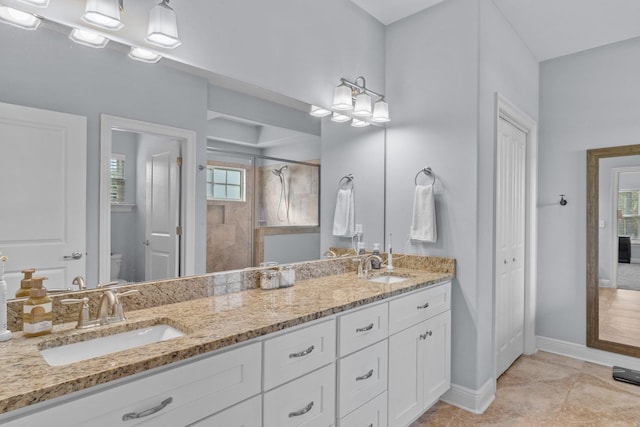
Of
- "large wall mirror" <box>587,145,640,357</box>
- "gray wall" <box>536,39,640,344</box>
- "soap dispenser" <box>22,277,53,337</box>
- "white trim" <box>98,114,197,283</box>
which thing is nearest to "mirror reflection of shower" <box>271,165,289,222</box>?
"white trim" <box>98,114,197,283</box>

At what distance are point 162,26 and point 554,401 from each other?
3.16 meters

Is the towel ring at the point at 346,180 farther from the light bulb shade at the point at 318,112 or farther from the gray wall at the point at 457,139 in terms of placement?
the light bulb shade at the point at 318,112

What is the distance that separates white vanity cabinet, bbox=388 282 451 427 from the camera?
6.32ft

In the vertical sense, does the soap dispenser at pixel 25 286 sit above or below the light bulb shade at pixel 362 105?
below

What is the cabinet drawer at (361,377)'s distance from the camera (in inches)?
63.2

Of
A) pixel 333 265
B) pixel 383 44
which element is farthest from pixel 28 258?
pixel 383 44

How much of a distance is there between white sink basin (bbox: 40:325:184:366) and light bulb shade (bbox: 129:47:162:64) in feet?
3.53

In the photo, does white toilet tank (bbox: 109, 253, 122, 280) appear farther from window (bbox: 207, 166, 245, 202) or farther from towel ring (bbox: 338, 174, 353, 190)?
towel ring (bbox: 338, 174, 353, 190)

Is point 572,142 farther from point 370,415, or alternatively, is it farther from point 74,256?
point 74,256

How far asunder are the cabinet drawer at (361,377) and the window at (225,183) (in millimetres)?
940

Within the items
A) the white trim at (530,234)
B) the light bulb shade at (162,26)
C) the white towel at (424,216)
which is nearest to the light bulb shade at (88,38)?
the light bulb shade at (162,26)

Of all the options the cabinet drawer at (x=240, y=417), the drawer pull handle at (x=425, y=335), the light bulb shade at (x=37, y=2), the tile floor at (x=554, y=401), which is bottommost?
the tile floor at (x=554, y=401)

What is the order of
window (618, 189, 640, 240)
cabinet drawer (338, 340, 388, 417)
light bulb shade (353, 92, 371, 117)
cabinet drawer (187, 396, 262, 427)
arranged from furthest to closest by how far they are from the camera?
window (618, 189, 640, 240) → light bulb shade (353, 92, 371, 117) → cabinet drawer (338, 340, 388, 417) → cabinet drawer (187, 396, 262, 427)

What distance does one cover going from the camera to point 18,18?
124cm
